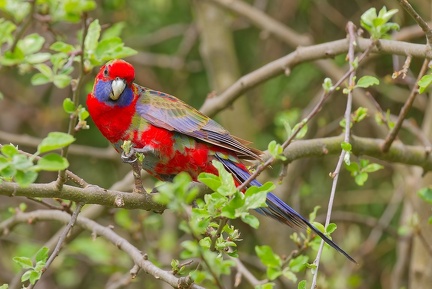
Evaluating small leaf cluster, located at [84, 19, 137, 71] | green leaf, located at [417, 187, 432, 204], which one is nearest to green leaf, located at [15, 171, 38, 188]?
small leaf cluster, located at [84, 19, 137, 71]

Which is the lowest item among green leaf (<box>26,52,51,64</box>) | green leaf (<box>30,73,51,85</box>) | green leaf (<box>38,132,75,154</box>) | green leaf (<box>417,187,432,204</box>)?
green leaf (<box>417,187,432,204</box>)

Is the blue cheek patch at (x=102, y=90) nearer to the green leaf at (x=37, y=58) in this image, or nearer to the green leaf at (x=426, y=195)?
the green leaf at (x=37, y=58)

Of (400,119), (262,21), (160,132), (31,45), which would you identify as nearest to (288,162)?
(400,119)

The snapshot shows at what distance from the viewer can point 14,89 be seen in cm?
570

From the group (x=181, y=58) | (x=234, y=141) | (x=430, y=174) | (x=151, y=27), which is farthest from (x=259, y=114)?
(x=234, y=141)

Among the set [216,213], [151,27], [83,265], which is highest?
[216,213]

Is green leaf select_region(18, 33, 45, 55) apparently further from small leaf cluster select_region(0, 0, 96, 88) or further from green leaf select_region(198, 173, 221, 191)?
green leaf select_region(198, 173, 221, 191)

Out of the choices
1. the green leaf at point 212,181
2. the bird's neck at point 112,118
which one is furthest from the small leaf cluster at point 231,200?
the bird's neck at point 112,118

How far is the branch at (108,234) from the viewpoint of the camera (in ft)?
7.36

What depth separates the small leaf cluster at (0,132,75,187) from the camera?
180cm

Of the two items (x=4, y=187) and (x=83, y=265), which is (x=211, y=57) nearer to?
(x=83, y=265)

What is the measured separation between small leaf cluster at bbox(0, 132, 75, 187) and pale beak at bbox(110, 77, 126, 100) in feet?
4.42

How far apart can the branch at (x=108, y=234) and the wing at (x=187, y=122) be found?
0.54 m

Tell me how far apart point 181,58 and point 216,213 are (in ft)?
11.4
